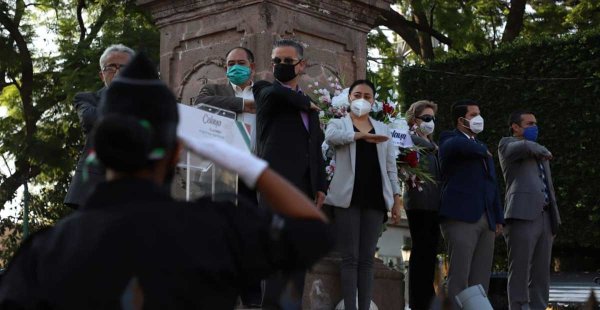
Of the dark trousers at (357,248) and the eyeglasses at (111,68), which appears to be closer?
the eyeglasses at (111,68)

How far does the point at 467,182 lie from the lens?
9562 mm

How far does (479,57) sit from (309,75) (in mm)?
10298

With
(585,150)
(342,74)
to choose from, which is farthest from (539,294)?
(585,150)

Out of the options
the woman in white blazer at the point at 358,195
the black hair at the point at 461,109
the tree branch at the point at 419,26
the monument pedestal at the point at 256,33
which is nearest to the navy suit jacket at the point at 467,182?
the black hair at the point at 461,109

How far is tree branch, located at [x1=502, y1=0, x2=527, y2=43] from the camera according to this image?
938 inches

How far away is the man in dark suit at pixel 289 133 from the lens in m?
7.87

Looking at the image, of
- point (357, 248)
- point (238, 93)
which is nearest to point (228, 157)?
point (357, 248)

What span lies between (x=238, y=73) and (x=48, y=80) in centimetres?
1705

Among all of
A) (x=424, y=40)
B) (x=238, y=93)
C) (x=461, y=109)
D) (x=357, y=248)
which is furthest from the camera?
(x=424, y=40)

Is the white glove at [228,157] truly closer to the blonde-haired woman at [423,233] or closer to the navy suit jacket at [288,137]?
the navy suit jacket at [288,137]

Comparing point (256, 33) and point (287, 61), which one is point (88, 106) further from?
point (256, 33)

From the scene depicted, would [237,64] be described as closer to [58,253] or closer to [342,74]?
[342,74]

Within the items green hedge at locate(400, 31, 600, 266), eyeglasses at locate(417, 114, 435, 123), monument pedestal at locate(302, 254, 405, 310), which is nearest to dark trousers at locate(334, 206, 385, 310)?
monument pedestal at locate(302, 254, 405, 310)

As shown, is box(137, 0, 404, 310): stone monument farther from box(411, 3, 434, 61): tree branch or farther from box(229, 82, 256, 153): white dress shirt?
box(411, 3, 434, 61): tree branch
